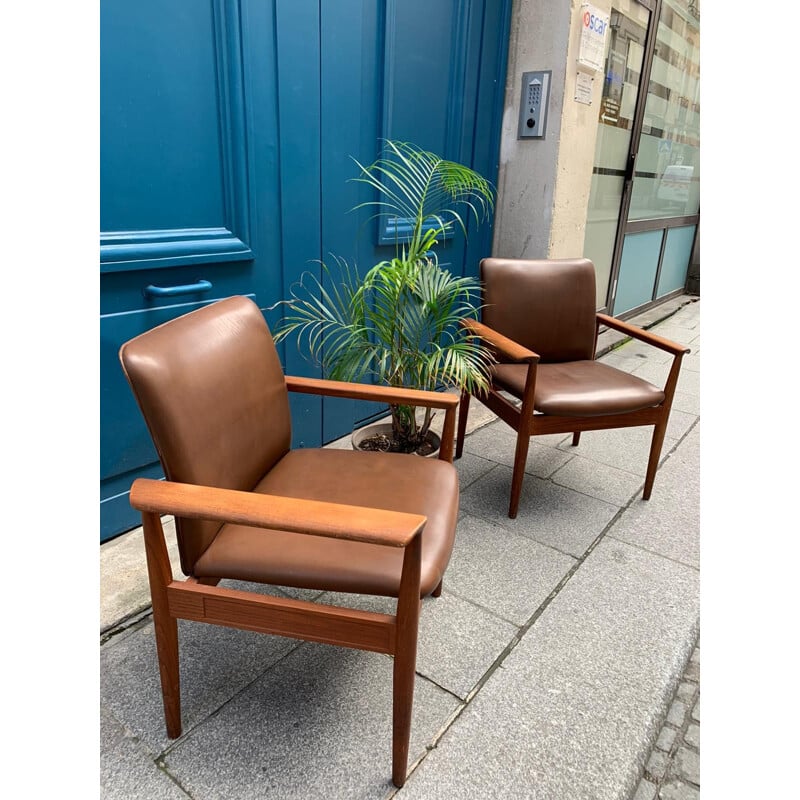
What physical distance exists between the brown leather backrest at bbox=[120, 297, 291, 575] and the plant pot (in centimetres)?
68

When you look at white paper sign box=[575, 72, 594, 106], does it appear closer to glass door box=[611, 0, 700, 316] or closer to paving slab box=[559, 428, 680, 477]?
glass door box=[611, 0, 700, 316]

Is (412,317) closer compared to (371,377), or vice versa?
(412,317)

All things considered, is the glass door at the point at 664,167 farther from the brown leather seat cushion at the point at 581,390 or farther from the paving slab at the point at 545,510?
the paving slab at the point at 545,510

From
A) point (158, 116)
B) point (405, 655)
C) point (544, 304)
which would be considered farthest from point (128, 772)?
point (544, 304)

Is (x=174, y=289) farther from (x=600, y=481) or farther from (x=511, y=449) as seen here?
(x=600, y=481)

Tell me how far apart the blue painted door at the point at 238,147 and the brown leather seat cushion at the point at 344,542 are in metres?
0.72

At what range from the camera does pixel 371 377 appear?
9.09 feet

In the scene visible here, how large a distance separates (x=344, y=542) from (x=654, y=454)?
152 cm

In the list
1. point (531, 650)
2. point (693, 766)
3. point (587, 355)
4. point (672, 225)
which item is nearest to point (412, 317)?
point (587, 355)

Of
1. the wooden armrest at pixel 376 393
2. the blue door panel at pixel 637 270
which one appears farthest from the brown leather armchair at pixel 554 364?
the blue door panel at pixel 637 270

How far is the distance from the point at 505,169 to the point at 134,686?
2907 mm

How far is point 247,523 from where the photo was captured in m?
1.02

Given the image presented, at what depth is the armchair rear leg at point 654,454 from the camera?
2230mm

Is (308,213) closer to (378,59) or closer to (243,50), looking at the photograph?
(243,50)
